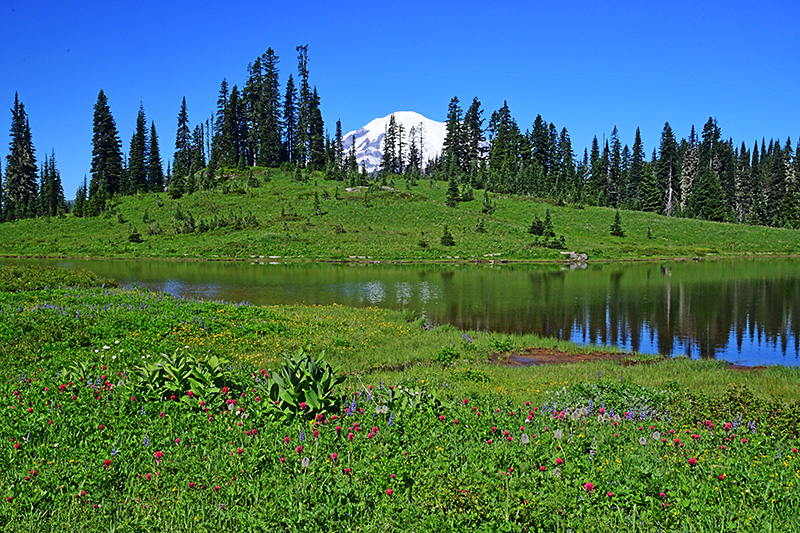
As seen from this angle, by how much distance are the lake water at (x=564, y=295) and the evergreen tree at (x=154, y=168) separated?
4385cm

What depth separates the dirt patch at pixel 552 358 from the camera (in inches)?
557

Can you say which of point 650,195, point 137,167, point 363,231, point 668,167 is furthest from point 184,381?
point 668,167

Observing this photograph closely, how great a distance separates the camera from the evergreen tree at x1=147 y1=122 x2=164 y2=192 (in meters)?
88.7

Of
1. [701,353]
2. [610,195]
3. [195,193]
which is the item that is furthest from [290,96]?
[701,353]

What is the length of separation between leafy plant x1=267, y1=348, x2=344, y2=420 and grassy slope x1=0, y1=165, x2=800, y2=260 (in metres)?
43.7

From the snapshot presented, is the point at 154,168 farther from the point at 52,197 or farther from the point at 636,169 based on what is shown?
the point at 636,169

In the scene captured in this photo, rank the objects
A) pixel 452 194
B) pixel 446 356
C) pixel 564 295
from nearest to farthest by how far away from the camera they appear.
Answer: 1. pixel 446 356
2. pixel 564 295
3. pixel 452 194

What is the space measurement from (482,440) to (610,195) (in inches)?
4983

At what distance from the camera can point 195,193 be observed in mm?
79188

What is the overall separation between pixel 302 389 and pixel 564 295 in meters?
24.9

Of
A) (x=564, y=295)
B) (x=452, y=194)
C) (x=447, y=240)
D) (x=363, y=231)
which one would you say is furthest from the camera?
(x=452, y=194)

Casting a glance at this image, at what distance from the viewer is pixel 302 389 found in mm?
6715

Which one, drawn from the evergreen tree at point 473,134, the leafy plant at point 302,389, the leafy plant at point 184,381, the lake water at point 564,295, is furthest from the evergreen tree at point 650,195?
the leafy plant at point 184,381

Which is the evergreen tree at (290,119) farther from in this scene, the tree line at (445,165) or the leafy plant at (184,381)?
the leafy plant at (184,381)
